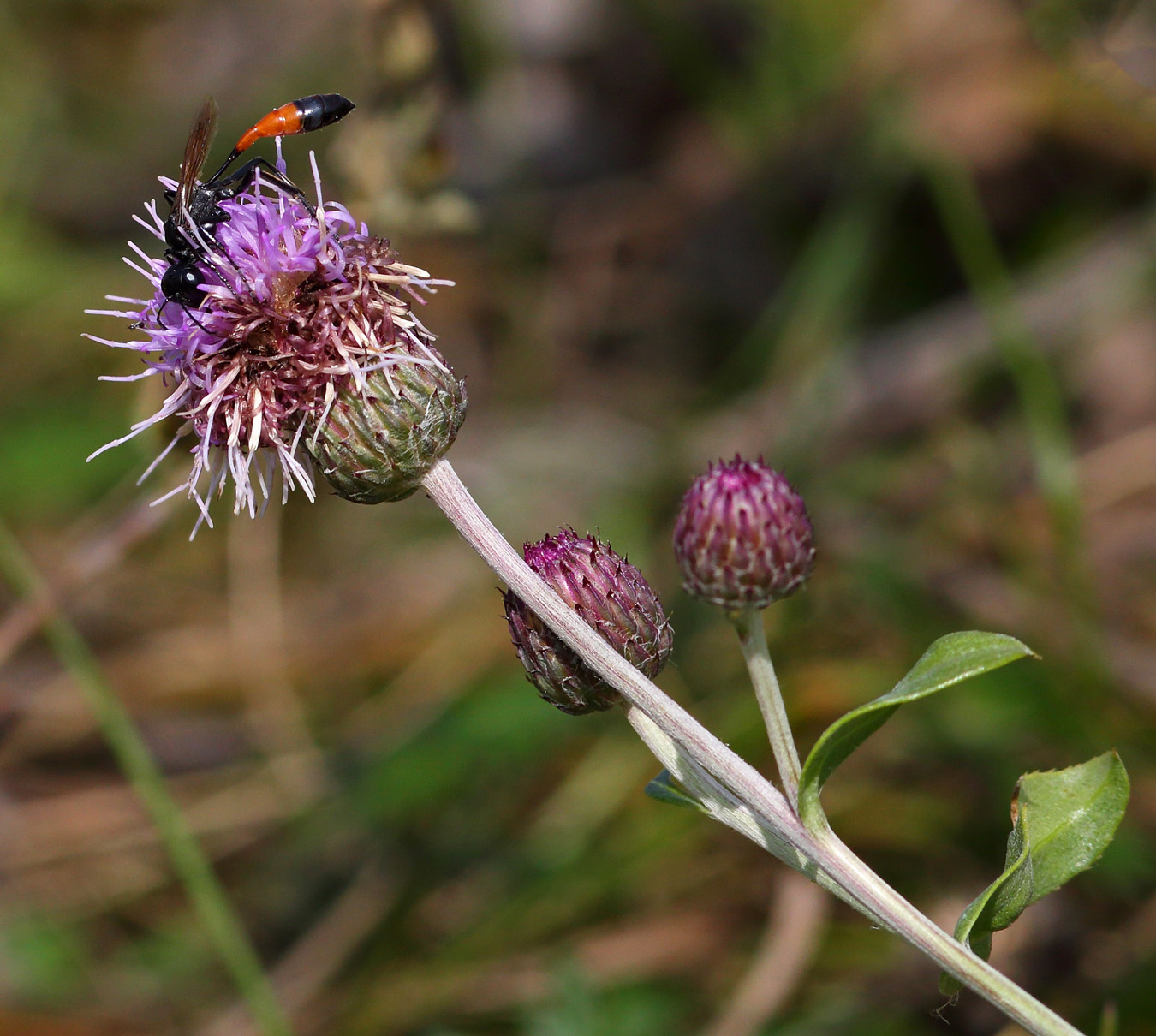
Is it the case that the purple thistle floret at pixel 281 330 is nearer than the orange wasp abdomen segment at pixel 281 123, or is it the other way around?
the purple thistle floret at pixel 281 330

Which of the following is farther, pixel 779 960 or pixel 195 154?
pixel 779 960

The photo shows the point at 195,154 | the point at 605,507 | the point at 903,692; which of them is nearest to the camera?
the point at 903,692

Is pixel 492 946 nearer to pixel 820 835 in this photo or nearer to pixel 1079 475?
pixel 820 835

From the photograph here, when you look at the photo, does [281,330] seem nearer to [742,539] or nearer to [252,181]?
[252,181]

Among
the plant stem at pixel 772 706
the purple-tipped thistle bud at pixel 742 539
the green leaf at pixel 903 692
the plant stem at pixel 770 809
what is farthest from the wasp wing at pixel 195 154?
the green leaf at pixel 903 692

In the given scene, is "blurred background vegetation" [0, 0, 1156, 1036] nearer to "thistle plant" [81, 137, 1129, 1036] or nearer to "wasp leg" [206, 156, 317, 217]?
"wasp leg" [206, 156, 317, 217]

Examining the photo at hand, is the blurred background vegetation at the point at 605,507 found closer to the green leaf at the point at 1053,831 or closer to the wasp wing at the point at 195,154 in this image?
the wasp wing at the point at 195,154

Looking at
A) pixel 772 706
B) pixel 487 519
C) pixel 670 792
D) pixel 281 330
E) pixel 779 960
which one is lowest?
pixel 779 960

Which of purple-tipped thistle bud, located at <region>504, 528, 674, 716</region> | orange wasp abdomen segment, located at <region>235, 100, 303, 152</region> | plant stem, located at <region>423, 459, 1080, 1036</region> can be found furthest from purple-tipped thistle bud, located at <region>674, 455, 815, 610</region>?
orange wasp abdomen segment, located at <region>235, 100, 303, 152</region>

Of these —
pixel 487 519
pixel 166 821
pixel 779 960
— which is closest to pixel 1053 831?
pixel 487 519
